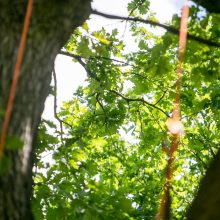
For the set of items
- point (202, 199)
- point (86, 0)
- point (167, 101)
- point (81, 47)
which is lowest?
point (202, 199)

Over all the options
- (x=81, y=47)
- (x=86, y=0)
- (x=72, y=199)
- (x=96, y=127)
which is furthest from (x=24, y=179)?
(x=96, y=127)

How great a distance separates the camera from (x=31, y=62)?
185 cm

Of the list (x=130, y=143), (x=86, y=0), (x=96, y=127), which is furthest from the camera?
(x=130, y=143)

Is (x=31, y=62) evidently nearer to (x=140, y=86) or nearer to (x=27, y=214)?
(x=27, y=214)

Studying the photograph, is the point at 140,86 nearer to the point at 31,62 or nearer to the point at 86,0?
the point at 86,0

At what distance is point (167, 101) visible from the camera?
8086 mm

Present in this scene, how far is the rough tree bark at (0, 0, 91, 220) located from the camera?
1626 mm

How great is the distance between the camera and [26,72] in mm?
1808

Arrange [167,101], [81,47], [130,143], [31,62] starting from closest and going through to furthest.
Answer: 1. [31,62]
2. [81,47]
3. [167,101]
4. [130,143]

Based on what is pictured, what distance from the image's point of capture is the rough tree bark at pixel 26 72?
1626mm

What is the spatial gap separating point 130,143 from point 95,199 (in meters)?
11.4

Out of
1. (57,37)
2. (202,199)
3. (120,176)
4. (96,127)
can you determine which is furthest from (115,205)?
(120,176)

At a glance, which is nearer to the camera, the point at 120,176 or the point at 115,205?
the point at 115,205

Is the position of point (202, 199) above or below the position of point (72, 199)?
below
